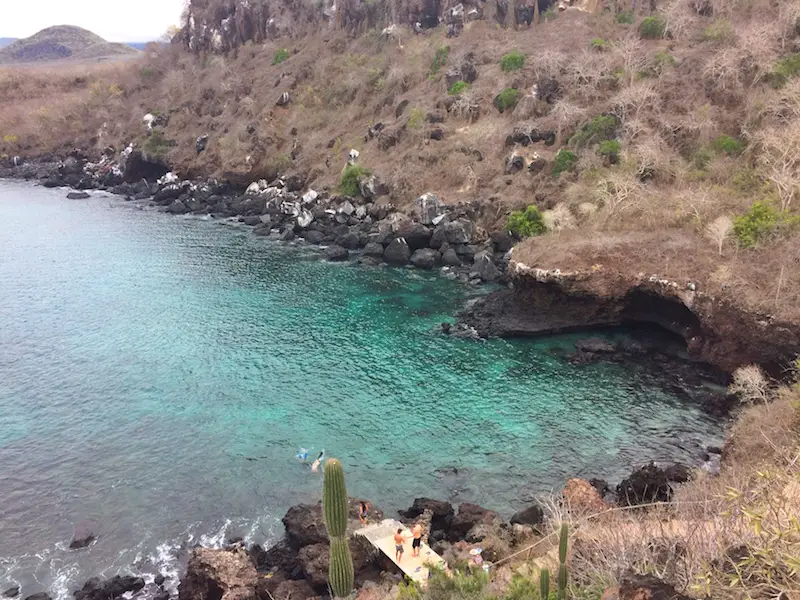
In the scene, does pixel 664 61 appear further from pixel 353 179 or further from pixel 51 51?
pixel 51 51

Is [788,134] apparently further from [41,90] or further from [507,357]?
[41,90]

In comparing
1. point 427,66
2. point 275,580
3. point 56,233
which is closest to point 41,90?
point 56,233

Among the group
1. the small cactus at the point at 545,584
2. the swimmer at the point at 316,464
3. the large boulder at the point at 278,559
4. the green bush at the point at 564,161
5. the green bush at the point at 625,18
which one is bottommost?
the large boulder at the point at 278,559

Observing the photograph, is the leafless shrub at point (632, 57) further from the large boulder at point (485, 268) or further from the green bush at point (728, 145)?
the large boulder at point (485, 268)

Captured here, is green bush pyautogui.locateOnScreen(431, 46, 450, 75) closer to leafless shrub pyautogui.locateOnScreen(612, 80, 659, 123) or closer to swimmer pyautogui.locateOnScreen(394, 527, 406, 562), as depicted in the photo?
leafless shrub pyautogui.locateOnScreen(612, 80, 659, 123)

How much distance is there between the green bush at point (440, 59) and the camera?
76562 millimetres

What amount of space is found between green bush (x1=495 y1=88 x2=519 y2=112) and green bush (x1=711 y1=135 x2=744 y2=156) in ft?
73.0

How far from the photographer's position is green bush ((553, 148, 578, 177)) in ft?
181

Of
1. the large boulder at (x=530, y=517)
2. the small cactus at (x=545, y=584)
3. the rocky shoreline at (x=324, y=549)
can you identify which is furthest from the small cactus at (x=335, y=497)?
the large boulder at (x=530, y=517)

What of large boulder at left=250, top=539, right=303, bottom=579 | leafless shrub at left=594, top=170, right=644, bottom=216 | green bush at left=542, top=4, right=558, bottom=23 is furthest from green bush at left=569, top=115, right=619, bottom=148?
large boulder at left=250, top=539, right=303, bottom=579

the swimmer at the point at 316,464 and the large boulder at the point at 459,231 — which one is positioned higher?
the large boulder at the point at 459,231

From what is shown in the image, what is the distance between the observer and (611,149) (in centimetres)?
5288

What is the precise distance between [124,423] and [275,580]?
14.1 metres

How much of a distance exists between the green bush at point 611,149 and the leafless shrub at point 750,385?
26766mm
